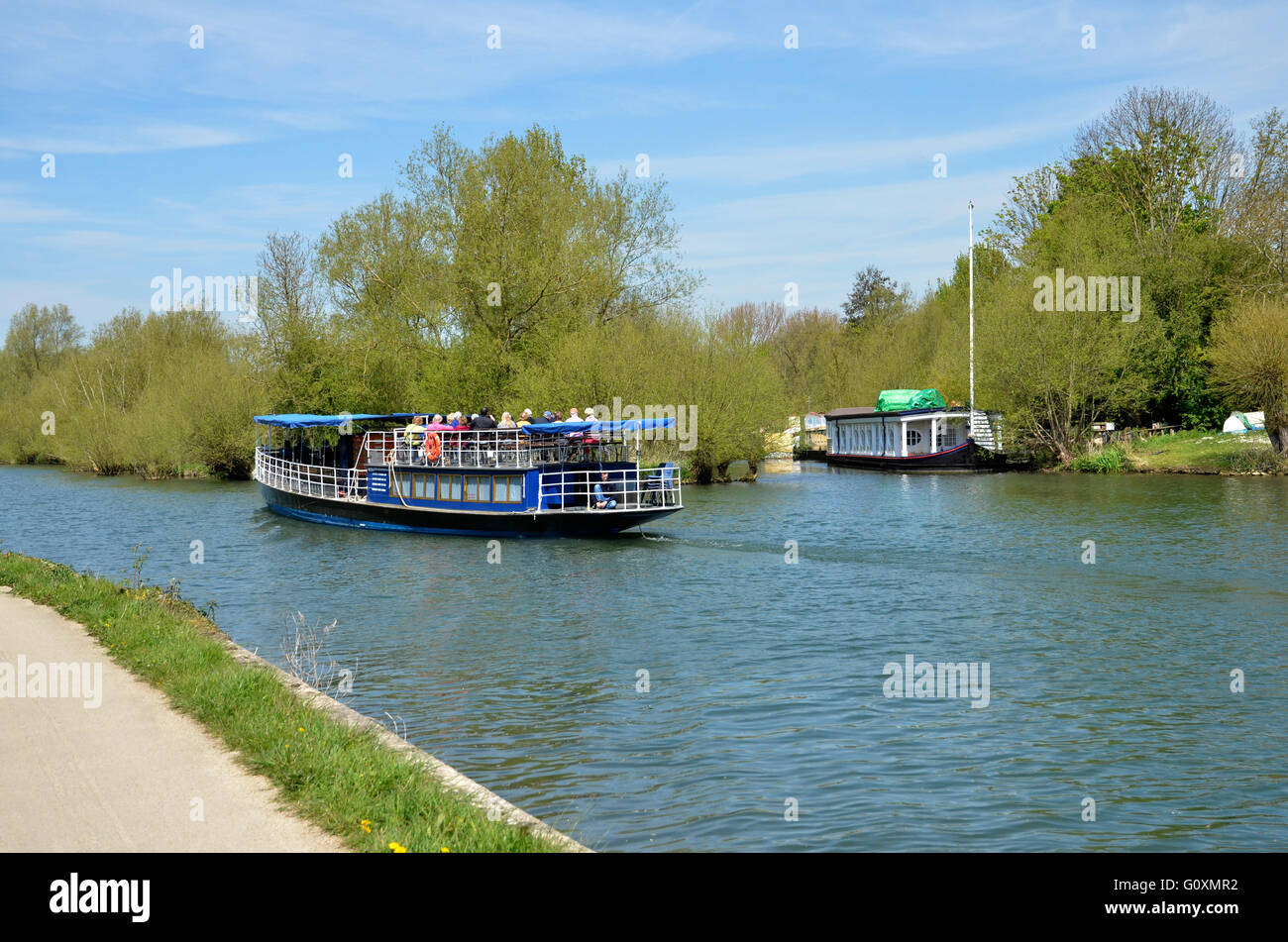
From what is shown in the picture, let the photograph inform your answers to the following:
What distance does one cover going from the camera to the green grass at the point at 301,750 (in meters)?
8.16

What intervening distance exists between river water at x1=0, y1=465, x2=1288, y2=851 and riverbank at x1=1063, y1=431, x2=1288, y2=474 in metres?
15.8

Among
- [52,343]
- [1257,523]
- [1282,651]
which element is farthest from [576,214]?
[52,343]

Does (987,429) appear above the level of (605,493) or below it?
above

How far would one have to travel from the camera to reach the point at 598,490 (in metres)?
36.5

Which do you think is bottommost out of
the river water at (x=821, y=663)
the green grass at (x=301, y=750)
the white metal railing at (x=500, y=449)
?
the river water at (x=821, y=663)

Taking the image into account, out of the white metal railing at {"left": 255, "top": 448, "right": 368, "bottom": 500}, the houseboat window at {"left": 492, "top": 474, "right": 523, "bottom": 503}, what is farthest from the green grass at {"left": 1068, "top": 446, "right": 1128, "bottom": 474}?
the white metal railing at {"left": 255, "top": 448, "right": 368, "bottom": 500}

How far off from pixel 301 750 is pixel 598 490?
26753mm

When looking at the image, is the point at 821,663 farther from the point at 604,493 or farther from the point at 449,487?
the point at 449,487

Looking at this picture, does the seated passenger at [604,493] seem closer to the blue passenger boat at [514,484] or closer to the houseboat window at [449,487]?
the blue passenger boat at [514,484]

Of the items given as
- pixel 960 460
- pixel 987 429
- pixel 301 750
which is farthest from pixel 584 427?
pixel 987 429

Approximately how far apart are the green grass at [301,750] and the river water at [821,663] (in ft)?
5.96

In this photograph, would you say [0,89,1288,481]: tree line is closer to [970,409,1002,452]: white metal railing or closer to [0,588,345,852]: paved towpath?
[970,409,1002,452]: white metal railing

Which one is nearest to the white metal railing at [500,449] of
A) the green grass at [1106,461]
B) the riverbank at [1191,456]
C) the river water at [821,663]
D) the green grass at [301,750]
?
the river water at [821,663]
